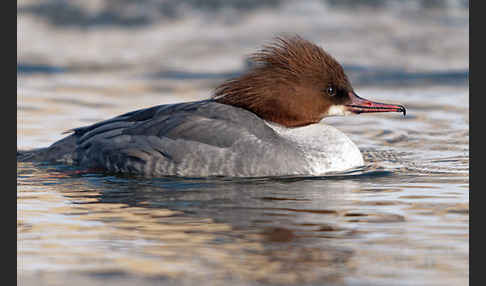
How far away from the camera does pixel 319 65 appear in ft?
25.5

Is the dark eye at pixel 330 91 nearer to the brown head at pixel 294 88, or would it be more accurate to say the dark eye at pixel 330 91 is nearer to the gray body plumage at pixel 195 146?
the brown head at pixel 294 88

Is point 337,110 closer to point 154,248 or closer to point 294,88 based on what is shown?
point 294,88

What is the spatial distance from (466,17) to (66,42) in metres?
7.17

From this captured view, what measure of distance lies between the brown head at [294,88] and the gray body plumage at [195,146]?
0.21 meters

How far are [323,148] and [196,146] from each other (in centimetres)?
113

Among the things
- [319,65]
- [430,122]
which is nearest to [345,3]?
[430,122]

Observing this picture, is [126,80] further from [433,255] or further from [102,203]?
[433,255]

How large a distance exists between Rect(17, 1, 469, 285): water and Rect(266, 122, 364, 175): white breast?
0.16 m

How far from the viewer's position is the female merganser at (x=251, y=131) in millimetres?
7457

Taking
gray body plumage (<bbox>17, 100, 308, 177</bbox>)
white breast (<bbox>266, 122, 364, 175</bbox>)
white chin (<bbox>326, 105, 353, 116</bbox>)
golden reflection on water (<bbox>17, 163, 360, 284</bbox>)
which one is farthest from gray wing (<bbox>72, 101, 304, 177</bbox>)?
golden reflection on water (<bbox>17, 163, 360, 284</bbox>)

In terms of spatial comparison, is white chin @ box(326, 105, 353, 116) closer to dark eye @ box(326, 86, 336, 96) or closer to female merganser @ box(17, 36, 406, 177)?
female merganser @ box(17, 36, 406, 177)

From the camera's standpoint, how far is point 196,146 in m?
7.52

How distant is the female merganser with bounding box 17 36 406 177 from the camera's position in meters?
7.46

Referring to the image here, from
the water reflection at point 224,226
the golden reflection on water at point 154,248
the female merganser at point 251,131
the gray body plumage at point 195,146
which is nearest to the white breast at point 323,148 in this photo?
the female merganser at point 251,131
